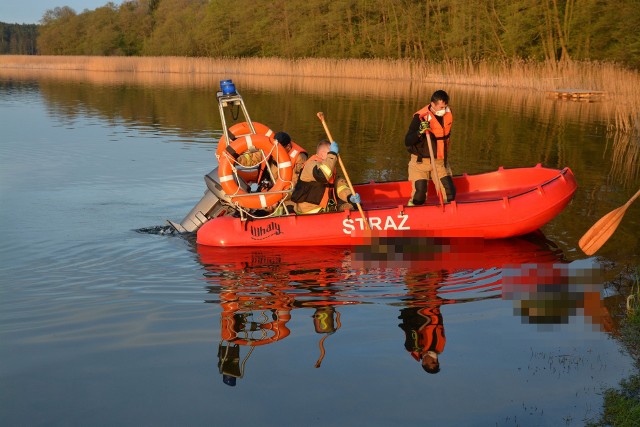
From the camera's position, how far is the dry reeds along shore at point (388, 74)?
2119cm

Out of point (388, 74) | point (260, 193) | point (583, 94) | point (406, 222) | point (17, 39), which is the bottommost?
point (406, 222)

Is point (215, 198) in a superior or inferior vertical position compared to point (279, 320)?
superior

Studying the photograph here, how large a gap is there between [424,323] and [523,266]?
248 cm

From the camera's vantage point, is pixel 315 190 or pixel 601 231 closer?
pixel 601 231

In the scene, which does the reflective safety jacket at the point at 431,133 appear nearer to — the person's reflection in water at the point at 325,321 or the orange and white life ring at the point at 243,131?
the orange and white life ring at the point at 243,131

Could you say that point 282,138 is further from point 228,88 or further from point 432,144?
point 432,144

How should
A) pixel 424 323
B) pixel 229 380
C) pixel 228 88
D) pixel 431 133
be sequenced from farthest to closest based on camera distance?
1. pixel 228 88
2. pixel 431 133
3. pixel 424 323
4. pixel 229 380

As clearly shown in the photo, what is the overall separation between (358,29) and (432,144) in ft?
158

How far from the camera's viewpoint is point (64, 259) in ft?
29.6

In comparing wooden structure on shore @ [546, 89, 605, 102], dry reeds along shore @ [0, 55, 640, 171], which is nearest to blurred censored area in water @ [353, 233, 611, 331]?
dry reeds along shore @ [0, 55, 640, 171]

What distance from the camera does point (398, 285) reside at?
805 centimetres

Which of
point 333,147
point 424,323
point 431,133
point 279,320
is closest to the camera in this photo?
point 424,323

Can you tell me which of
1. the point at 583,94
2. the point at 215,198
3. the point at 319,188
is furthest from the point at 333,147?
the point at 583,94

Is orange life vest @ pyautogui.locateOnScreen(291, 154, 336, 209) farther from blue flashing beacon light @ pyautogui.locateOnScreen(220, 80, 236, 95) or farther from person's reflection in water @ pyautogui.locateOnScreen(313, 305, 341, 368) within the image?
person's reflection in water @ pyautogui.locateOnScreen(313, 305, 341, 368)
